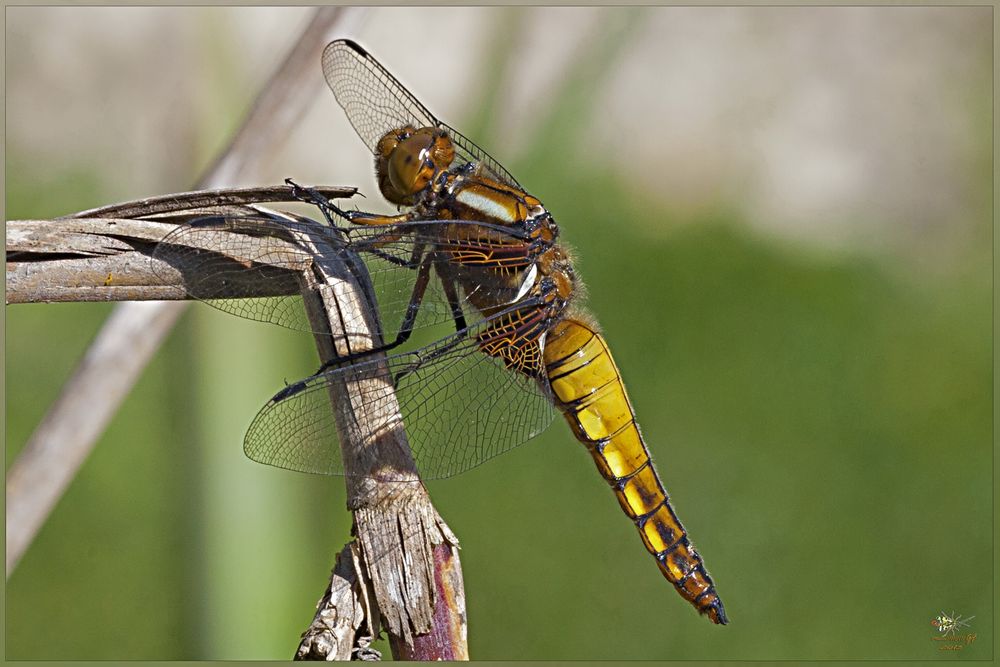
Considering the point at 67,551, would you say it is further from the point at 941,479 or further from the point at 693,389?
the point at 941,479

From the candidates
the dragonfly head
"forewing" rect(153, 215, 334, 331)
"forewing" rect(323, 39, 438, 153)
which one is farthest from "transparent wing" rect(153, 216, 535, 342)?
"forewing" rect(323, 39, 438, 153)

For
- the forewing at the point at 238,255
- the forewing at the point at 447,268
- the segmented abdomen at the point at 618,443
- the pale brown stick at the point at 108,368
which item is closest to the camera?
the forewing at the point at 238,255

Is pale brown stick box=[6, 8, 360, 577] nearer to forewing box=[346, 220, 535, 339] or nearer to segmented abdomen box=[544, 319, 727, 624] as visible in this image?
forewing box=[346, 220, 535, 339]

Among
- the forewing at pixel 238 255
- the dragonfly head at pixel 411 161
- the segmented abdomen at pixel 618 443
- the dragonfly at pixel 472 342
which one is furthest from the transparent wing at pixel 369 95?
the forewing at pixel 238 255

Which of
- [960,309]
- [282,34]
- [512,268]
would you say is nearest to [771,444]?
[960,309]

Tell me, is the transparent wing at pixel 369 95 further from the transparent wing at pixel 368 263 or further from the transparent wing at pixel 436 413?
the transparent wing at pixel 436 413

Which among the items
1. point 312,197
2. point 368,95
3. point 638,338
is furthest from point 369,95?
point 638,338

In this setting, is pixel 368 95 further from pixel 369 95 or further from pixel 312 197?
pixel 312 197
